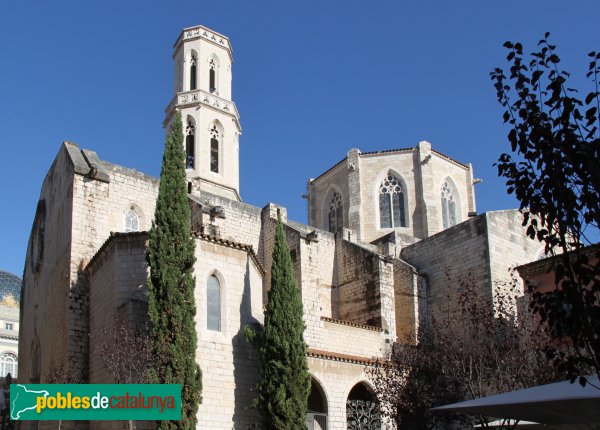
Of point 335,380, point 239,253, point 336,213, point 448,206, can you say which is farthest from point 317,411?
point 448,206

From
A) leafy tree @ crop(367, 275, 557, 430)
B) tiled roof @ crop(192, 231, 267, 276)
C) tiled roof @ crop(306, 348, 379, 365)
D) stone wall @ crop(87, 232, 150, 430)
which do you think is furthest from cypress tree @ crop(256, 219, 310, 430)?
stone wall @ crop(87, 232, 150, 430)

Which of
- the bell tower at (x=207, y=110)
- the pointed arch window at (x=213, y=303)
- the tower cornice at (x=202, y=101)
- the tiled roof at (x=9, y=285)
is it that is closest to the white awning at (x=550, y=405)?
the pointed arch window at (x=213, y=303)

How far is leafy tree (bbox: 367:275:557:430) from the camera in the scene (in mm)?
15062

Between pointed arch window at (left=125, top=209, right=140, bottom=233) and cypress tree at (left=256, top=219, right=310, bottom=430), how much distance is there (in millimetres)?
6435

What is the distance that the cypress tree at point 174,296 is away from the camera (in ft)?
47.3

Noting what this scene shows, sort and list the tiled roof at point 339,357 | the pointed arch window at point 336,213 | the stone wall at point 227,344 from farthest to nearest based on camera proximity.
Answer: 1. the pointed arch window at point 336,213
2. the tiled roof at point 339,357
3. the stone wall at point 227,344

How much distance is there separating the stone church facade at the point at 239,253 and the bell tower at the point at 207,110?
0.23ft

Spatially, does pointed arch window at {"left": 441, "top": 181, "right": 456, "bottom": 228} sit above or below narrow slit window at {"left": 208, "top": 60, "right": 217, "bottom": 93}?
below

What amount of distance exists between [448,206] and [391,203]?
9.32 feet

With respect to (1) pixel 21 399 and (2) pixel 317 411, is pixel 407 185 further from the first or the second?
(1) pixel 21 399

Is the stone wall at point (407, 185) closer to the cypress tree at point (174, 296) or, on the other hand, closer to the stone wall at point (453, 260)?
the stone wall at point (453, 260)

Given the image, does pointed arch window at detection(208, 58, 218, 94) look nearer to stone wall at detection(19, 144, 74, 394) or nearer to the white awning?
stone wall at detection(19, 144, 74, 394)

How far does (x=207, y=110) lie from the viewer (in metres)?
30.9

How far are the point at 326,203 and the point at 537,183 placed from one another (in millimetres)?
27984
